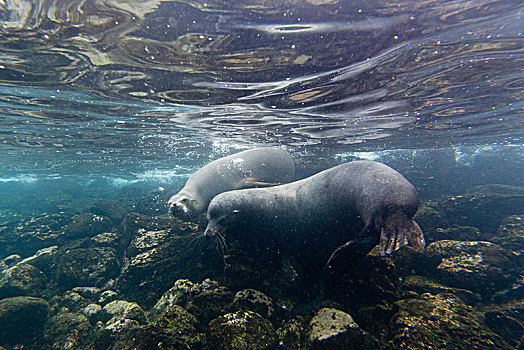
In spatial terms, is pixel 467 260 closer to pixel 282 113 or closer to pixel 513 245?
pixel 513 245

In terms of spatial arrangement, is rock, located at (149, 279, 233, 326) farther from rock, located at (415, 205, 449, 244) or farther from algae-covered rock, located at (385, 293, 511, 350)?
rock, located at (415, 205, 449, 244)

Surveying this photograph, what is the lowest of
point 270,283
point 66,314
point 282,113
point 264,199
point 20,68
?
point 66,314

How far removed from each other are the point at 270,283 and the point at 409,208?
7.66ft

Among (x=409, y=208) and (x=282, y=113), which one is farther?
(x=282, y=113)

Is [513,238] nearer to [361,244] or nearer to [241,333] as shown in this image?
[361,244]

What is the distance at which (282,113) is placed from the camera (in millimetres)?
8961

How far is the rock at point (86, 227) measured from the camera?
29.6ft

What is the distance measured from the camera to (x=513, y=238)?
6.89m

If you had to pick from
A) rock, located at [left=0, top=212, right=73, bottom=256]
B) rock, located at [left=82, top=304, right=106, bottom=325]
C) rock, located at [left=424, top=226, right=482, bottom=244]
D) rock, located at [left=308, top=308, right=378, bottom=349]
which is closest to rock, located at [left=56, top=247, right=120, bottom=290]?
rock, located at [left=82, top=304, right=106, bottom=325]

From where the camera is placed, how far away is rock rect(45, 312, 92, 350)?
3.90 meters

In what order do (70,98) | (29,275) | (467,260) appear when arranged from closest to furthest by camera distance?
(467,260), (29,275), (70,98)

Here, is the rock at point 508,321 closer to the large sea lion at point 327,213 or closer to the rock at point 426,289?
the rock at point 426,289

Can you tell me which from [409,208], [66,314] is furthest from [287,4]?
[66,314]

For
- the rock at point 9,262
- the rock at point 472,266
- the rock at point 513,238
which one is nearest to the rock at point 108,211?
the rock at point 9,262
